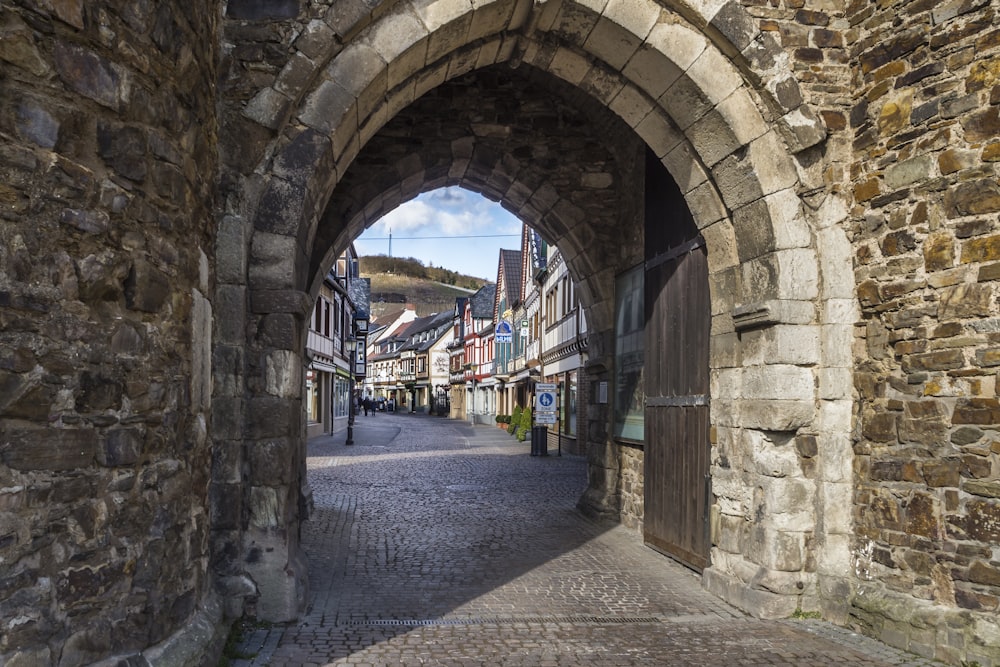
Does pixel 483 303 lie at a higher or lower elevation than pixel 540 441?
higher

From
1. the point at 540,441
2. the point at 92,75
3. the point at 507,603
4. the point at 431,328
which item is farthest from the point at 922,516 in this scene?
the point at 431,328

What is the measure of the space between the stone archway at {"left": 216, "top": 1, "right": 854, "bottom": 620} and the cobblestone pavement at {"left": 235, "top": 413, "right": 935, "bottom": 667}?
0.40 meters

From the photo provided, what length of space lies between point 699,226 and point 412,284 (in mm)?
113173

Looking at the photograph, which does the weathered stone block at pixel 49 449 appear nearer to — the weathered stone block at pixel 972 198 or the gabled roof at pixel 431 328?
the weathered stone block at pixel 972 198

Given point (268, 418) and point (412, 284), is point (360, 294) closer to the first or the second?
point (268, 418)

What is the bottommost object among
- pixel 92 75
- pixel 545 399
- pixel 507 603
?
pixel 507 603

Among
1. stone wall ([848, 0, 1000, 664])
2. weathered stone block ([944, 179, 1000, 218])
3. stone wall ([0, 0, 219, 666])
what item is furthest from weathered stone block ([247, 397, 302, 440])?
weathered stone block ([944, 179, 1000, 218])

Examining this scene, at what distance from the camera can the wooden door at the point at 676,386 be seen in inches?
237

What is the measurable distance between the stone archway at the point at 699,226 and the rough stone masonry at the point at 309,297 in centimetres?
2

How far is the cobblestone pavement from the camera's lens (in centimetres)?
424

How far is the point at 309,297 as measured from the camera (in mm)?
5004

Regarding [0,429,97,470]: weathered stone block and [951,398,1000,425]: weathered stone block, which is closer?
[0,429,97,470]: weathered stone block

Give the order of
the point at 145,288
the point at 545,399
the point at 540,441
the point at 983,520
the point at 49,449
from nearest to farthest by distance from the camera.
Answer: the point at 49,449
the point at 145,288
the point at 983,520
the point at 545,399
the point at 540,441

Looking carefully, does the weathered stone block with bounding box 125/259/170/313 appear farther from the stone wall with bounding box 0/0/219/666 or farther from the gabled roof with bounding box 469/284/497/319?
the gabled roof with bounding box 469/284/497/319
